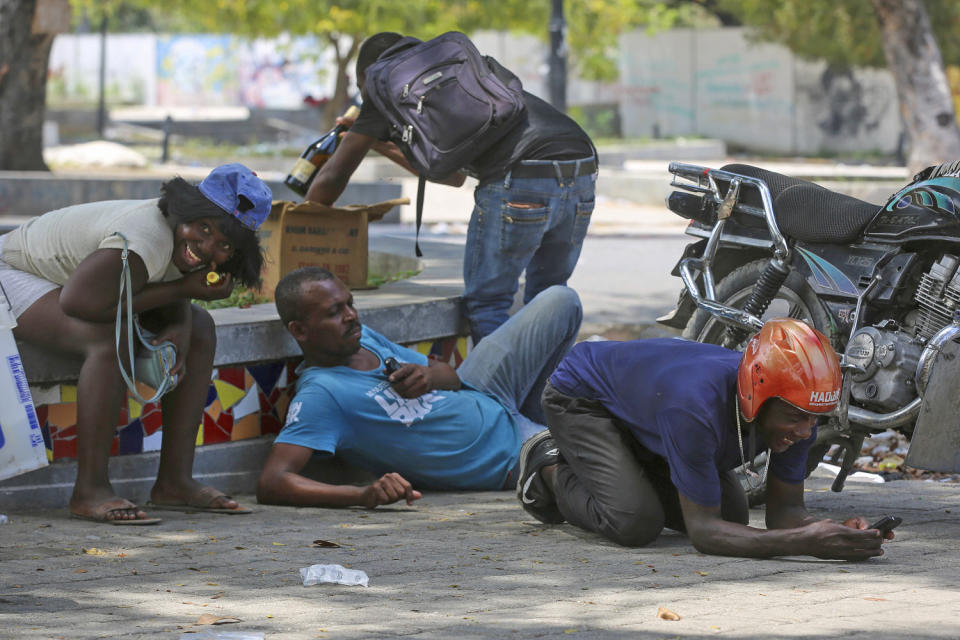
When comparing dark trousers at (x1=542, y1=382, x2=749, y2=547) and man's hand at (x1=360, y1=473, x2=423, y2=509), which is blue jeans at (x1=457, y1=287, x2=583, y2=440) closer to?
man's hand at (x1=360, y1=473, x2=423, y2=509)

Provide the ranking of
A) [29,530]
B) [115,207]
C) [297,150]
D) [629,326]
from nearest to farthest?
[29,530], [115,207], [629,326], [297,150]

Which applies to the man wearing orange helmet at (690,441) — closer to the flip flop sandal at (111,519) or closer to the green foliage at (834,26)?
the flip flop sandal at (111,519)

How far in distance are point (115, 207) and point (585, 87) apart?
29.2 metres

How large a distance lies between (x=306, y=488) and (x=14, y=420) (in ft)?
4.04

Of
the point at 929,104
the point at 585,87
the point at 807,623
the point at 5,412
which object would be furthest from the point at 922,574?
the point at 585,87

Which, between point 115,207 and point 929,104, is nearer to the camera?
point 115,207

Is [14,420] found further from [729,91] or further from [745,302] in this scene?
[729,91]

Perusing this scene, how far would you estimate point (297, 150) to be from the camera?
24750 millimetres

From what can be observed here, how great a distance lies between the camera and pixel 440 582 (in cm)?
411


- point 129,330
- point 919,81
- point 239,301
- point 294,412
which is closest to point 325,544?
point 294,412

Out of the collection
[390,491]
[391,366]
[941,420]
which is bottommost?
[390,491]

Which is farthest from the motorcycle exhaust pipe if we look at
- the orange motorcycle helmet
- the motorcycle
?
the orange motorcycle helmet

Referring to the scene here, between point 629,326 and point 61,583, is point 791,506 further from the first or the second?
point 629,326

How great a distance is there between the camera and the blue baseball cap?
200 inches
